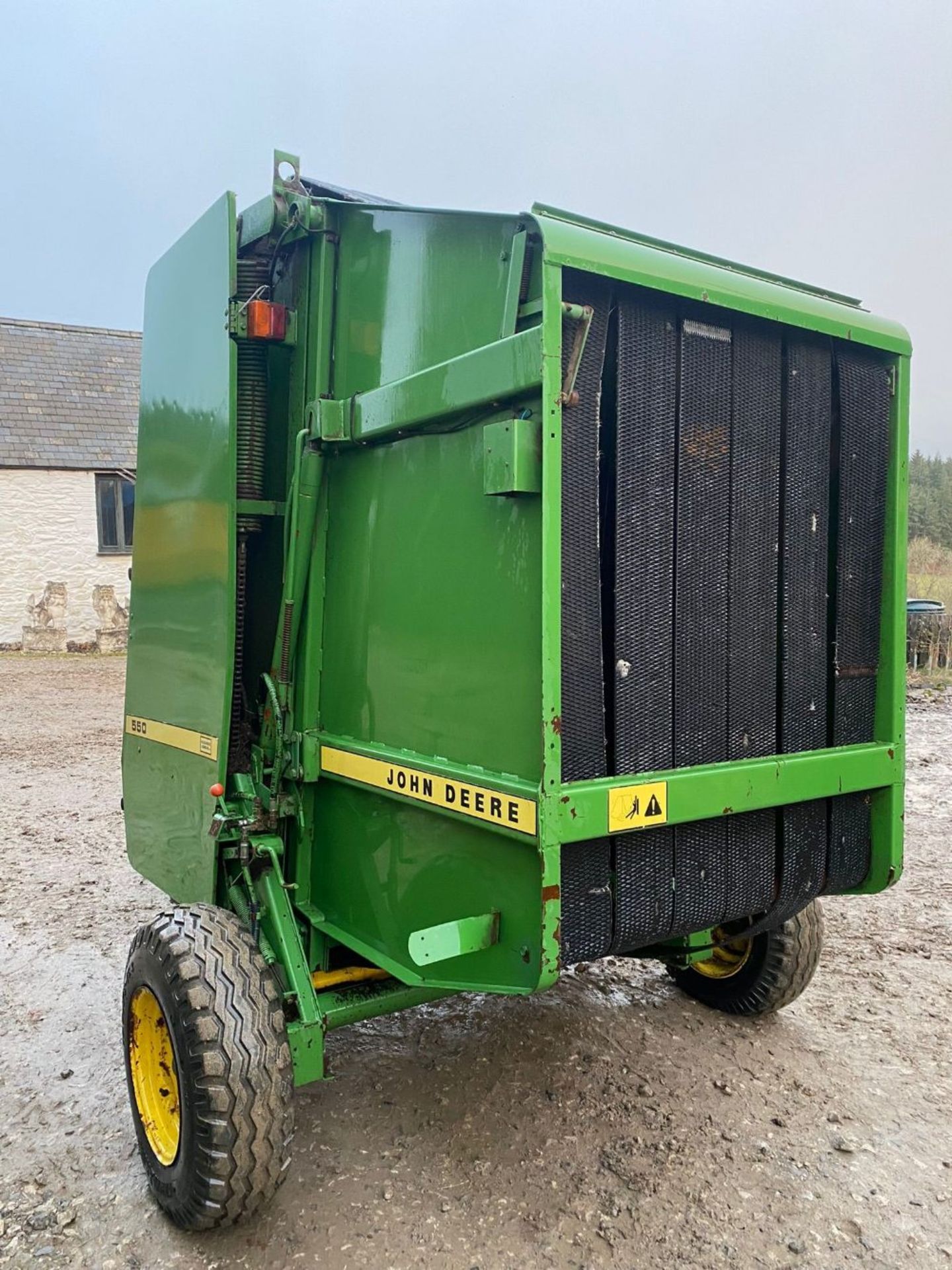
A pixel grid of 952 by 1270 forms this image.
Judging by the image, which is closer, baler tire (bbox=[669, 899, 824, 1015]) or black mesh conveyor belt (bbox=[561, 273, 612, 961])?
black mesh conveyor belt (bbox=[561, 273, 612, 961])

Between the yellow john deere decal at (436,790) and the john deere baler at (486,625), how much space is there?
0.01 metres

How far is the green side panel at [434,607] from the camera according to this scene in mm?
2199

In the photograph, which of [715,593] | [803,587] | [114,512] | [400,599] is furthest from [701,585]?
[114,512]

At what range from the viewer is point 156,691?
11.5 feet

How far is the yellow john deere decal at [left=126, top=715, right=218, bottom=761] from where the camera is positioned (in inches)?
121

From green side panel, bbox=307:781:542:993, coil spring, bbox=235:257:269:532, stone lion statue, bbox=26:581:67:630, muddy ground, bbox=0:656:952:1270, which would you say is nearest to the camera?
green side panel, bbox=307:781:542:993

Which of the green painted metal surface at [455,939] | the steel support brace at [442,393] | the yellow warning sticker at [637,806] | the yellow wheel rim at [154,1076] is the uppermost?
the steel support brace at [442,393]

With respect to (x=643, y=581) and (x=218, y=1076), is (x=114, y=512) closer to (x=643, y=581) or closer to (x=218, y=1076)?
(x=218, y=1076)

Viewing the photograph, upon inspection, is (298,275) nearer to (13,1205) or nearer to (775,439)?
Result: (775,439)

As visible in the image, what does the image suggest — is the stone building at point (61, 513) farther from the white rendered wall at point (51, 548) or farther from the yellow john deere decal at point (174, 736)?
the yellow john deere decal at point (174, 736)

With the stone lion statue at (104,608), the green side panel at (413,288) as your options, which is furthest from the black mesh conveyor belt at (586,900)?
the stone lion statue at (104,608)

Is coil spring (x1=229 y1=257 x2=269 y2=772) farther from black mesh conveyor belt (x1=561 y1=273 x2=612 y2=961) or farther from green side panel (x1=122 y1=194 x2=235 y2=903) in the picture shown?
black mesh conveyor belt (x1=561 y1=273 x2=612 y2=961)

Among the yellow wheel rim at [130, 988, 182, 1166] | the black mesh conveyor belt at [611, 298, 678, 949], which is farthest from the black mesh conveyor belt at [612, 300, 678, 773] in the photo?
the yellow wheel rim at [130, 988, 182, 1166]

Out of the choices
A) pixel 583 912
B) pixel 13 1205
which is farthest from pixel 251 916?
pixel 583 912
